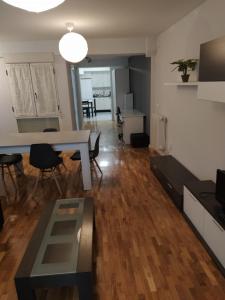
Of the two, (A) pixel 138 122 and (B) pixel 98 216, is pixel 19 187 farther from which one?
(A) pixel 138 122

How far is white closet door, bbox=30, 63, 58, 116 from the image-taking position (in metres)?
5.23

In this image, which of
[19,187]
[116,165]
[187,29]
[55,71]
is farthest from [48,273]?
[55,71]

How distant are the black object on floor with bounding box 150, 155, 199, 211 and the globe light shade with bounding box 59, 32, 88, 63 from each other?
213 cm

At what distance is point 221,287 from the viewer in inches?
73.3

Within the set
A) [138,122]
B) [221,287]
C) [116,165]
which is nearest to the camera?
[221,287]

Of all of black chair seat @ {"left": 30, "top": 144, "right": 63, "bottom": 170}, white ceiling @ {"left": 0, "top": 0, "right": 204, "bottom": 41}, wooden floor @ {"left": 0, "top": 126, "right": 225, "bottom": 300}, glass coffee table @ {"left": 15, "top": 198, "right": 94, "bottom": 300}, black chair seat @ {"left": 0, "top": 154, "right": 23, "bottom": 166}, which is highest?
white ceiling @ {"left": 0, "top": 0, "right": 204, "bottom": 41}

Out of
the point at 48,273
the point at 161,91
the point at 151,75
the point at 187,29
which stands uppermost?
the point at 187,29

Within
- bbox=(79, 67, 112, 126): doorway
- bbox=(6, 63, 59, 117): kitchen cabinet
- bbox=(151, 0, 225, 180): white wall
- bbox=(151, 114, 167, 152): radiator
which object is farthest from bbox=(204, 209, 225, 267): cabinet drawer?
bbox=(79, 67, 112, 126): doorway

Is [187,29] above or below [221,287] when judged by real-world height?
above

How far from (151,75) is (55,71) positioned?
2.24 m

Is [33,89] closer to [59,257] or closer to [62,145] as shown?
[62,145]

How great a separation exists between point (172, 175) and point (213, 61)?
1.70 metres

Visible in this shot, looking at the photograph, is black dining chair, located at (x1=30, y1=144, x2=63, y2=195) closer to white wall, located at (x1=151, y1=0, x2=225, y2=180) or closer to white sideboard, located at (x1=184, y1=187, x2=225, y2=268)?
white sideboard, located at (x1=184, y1=187, x2=225, y2=268)

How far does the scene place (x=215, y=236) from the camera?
2.04m
